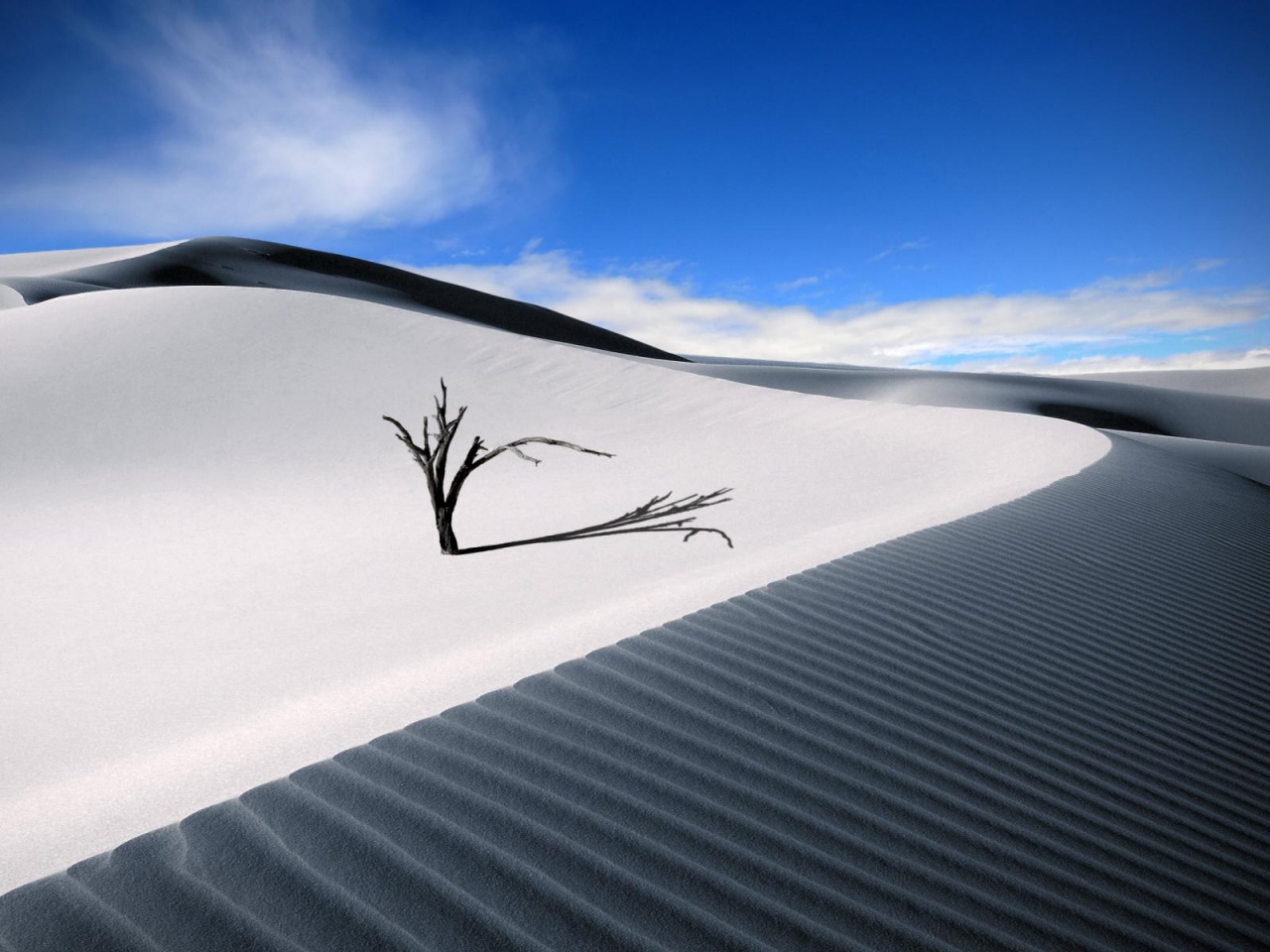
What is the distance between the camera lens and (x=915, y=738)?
100 inches

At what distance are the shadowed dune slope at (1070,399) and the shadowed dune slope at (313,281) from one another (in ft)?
38.7

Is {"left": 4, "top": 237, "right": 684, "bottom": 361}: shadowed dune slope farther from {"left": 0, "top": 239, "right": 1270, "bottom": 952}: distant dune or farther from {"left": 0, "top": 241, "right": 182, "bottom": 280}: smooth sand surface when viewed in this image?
{"left": 0, "top": 239, "right": 1270, "bottom": 952}: distant dune

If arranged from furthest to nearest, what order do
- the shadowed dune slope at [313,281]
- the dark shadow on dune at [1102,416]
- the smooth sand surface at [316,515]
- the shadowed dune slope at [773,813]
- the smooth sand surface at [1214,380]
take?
the smooth sand surface at [1214,380]
the shadowed dune slope at [313,281]
the dark shadow on dune at [1102,416]
the smooth sand surface at [316,515]
the shadowed dune slope at [773,813]

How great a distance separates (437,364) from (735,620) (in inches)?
465

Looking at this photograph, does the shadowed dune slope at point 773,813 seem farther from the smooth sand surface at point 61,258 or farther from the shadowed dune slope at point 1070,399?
the smooth sand surface at point 61,258

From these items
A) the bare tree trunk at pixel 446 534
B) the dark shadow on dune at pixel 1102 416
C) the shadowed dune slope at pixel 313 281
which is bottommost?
the dark shadow on dune at pixel 1102 416

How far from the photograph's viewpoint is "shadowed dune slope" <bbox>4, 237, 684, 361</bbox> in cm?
4134

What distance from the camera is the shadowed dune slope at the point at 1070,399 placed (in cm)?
3972

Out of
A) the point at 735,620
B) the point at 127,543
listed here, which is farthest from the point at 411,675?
the point at 127,543

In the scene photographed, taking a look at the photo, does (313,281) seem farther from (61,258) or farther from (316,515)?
(316,515)

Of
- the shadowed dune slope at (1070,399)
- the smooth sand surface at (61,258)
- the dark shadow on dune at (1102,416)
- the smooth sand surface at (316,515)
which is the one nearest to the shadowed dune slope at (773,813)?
the smooth sand surface at (316,515)

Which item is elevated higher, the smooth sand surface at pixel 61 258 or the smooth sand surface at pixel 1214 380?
the smooth sand surface at pixel 61 258

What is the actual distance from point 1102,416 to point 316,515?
40.7 m

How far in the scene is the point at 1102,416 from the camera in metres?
40.3
